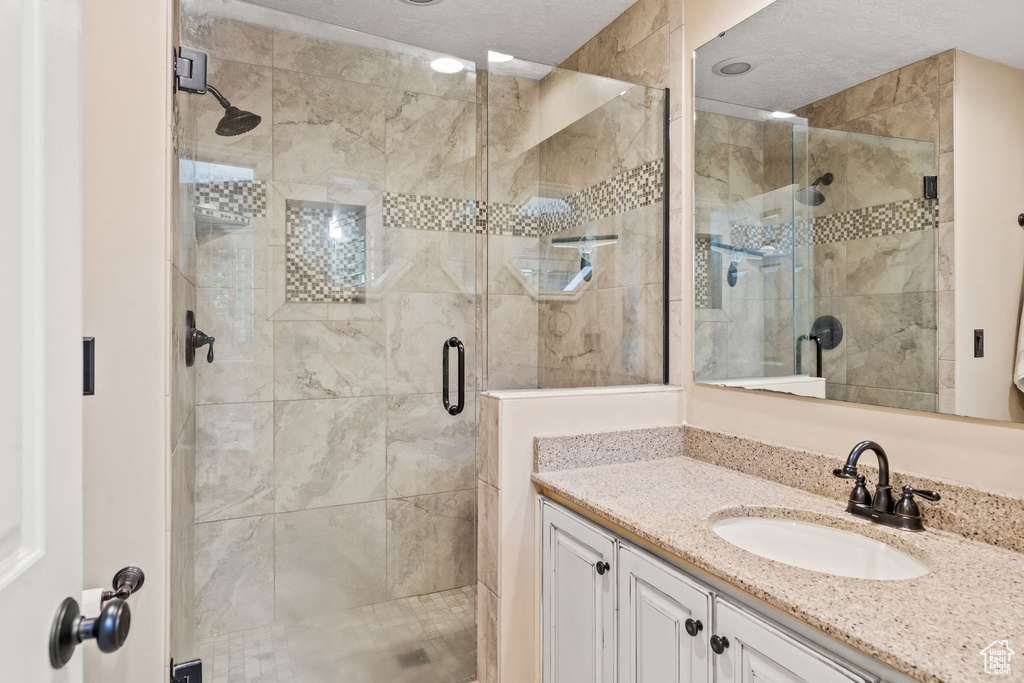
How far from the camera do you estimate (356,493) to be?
6.16 feet

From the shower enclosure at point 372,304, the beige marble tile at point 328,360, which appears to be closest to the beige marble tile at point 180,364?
the shower enclosure at point 372,304

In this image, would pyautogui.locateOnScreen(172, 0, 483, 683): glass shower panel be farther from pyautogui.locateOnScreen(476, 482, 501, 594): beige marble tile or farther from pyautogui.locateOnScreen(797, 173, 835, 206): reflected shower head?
pyautogui.locateOnScreen(797, 173, 835, 206): reflected shower head

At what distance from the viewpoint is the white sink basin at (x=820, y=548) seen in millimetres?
1173

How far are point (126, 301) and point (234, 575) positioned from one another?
39.3 inches

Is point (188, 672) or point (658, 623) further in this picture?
point (188, 672)

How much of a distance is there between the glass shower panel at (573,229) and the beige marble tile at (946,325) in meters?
0.90

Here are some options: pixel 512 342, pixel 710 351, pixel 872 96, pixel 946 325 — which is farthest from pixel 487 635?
pixel 872 96

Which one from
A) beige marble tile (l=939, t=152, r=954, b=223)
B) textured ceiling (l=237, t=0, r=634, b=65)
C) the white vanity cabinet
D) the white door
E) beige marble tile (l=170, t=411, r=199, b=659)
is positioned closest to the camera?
the white door

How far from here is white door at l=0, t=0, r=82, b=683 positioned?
1.64ft

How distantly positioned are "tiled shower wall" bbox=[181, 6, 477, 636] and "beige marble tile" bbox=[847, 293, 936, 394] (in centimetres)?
117

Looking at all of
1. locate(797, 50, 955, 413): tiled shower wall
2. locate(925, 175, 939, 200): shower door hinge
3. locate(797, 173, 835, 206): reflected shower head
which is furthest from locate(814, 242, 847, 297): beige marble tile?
locate(925, 175, 939, 200): shower door hinge

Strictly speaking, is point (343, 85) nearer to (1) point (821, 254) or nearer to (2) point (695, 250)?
(2) point (695, 250)

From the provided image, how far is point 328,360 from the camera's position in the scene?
1829 millimetres

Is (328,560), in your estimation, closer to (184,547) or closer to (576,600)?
(184,547)
